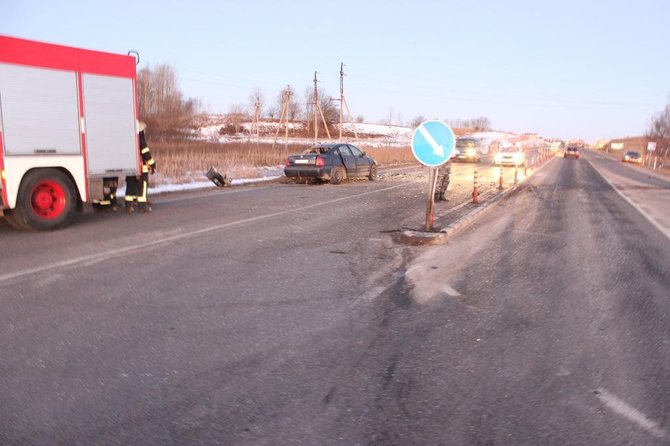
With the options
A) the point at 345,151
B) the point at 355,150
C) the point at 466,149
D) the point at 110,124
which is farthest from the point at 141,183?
the point at 466,149

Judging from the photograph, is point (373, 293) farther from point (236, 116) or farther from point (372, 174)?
point (236, 116)

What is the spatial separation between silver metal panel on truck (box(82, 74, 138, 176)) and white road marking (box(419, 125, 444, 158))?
5521 millimetres

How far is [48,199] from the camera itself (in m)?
8.77

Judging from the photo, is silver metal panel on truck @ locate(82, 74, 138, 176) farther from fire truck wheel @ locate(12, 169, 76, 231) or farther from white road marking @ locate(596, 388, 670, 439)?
white road marking @ locate(596, 388, 670, 439)

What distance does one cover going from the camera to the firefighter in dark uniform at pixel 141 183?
34.6ft

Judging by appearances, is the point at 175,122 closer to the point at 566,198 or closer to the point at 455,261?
the point at 566,198

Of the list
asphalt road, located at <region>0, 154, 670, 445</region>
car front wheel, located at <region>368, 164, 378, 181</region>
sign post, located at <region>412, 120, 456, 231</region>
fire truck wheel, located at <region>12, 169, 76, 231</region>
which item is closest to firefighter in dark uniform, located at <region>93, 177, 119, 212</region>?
fire truck wheel, located at <region>12, 169, 76, 231</region>

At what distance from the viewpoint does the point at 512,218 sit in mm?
11148

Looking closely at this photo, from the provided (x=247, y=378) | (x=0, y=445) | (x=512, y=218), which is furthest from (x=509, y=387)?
(x=512, y=218)

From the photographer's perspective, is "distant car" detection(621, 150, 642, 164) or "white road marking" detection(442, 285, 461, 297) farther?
"distant car" detection(621, 150, 642, 164)

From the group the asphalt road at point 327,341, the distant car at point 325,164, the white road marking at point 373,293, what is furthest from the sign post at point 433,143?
the distant car at point 325,164

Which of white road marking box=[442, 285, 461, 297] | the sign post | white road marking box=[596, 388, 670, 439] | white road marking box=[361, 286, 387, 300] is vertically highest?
the sign post

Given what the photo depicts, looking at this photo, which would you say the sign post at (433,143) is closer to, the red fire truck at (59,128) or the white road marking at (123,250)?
the white road marking at (123,250)

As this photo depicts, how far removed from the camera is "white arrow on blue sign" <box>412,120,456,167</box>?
8.16m
